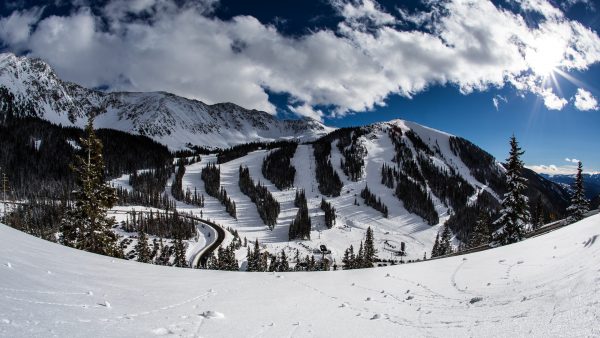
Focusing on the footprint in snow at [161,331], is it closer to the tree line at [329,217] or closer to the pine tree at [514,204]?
the pine tree at [514,204]

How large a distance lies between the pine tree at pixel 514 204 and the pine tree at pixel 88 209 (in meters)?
34.3

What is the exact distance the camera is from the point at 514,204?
3116cm

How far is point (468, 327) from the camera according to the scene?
16.4ft

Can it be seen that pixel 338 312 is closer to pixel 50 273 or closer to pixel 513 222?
pixel 50 273

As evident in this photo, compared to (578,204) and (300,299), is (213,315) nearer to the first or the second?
(300,299)

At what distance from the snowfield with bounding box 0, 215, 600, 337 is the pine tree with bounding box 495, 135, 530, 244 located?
23693mm

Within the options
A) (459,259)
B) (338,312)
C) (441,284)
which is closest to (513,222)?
(459,259)

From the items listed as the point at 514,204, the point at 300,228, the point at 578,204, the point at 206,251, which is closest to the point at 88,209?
the point at 514,204

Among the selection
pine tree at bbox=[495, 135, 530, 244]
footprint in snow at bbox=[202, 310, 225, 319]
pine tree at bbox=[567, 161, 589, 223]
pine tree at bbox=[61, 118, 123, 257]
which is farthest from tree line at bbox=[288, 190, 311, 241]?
footprint in snow at bbox=[202, 310, 225, 319]

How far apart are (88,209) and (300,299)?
2439 cm

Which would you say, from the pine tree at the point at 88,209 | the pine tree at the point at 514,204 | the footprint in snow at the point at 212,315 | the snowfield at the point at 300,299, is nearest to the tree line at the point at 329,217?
the pine tree at the point at 514,204

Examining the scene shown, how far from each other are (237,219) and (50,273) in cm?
17294

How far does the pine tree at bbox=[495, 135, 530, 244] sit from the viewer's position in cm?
3069

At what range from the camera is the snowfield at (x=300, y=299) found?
451 centimetres
